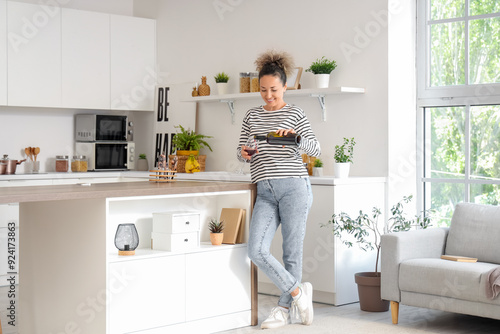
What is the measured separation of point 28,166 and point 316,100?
8.64ft

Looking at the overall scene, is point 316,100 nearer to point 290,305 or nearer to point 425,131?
point 425,131

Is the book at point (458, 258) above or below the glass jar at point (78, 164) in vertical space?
below

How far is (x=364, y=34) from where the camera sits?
5254 mm

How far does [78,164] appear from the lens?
6.50 metres

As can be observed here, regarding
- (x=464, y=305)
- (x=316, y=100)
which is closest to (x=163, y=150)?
(x=316, y=100)

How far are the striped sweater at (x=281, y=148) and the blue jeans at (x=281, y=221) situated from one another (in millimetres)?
51

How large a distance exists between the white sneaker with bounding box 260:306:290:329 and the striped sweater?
77 centimetres

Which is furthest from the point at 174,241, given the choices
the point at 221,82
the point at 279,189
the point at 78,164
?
the point at 78,164

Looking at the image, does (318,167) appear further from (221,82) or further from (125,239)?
(125,239)

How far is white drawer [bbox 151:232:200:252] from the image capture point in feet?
12.7

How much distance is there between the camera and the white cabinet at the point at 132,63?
6574mm

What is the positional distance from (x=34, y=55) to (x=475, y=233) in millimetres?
3837

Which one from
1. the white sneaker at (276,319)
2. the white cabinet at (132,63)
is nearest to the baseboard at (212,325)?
the white sneaker at (276,319)

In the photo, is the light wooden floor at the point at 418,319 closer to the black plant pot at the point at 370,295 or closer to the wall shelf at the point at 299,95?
the black plant pot at the point at 370,295
